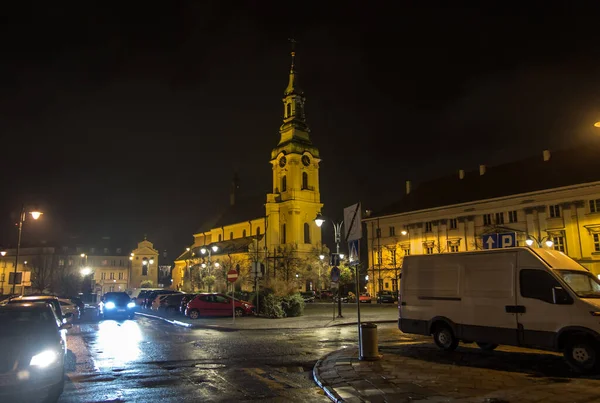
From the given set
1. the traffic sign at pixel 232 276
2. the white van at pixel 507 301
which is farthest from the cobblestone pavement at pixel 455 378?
the traffic sign at pixel 232 276

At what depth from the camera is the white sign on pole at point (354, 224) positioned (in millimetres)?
11836

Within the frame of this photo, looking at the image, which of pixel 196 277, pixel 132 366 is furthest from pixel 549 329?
pixel 196 277

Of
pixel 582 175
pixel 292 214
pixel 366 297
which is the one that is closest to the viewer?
pixel 582 175

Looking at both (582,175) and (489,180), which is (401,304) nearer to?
(582,175)

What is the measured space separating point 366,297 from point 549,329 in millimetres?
42940

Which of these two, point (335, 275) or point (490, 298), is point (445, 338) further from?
point (335, 275)

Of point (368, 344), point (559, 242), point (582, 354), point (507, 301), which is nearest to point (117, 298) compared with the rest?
point (368, 344)

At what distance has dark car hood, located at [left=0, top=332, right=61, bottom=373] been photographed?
743 centimetres

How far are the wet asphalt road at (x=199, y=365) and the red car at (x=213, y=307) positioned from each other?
23.6ft

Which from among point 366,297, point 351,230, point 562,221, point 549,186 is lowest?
point 366,297

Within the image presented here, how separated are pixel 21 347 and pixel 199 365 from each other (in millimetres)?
4474

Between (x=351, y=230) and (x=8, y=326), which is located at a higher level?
(x=351, y=230)

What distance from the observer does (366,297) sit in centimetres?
5241

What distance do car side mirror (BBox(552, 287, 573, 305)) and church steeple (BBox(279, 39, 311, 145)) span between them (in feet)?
215
